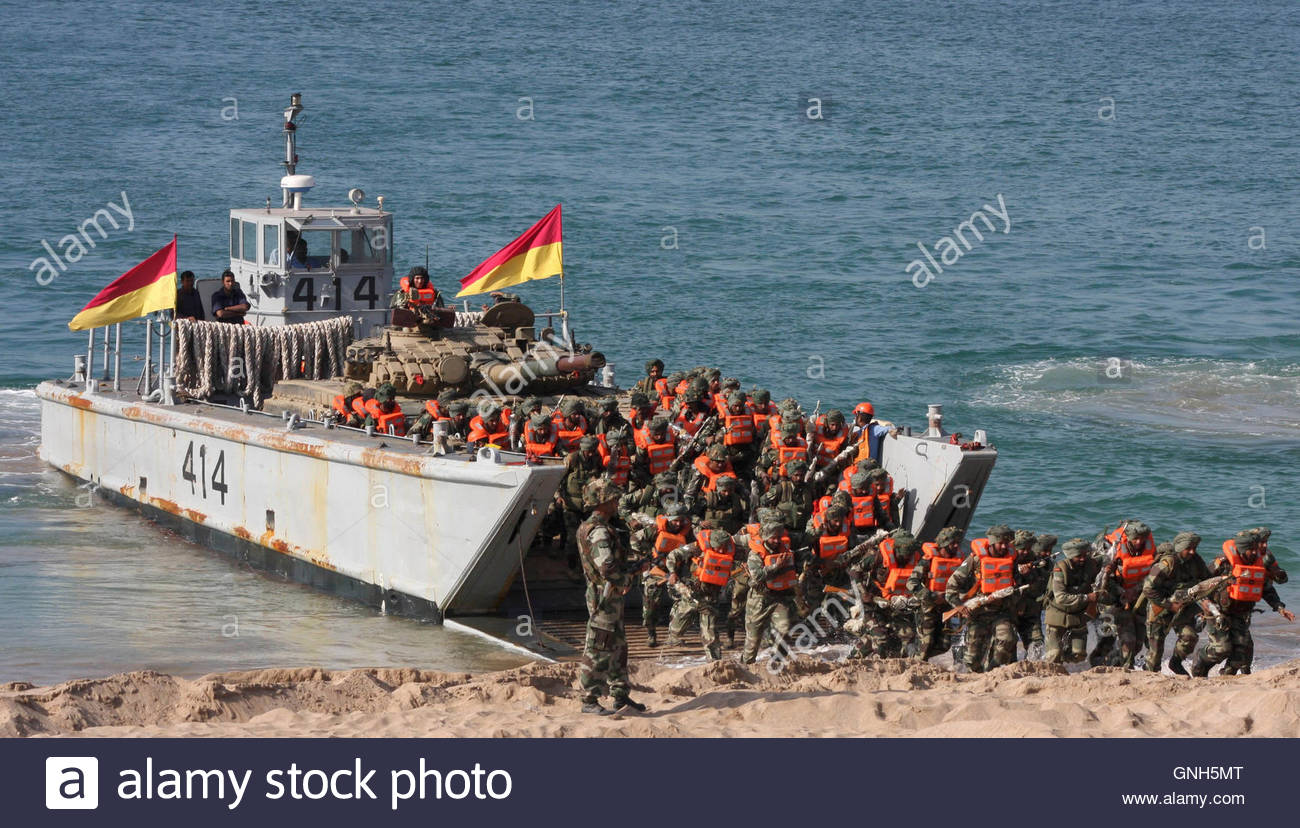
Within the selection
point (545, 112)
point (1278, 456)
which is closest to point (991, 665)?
point (1278, 456)

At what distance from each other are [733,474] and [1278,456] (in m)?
13.5

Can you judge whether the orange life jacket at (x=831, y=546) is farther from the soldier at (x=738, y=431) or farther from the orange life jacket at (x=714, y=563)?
the soldier at (x=738, y=431)

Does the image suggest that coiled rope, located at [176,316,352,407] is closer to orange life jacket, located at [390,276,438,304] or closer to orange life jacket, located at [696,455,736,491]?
orange life jacket, located at [390,276,438,304]

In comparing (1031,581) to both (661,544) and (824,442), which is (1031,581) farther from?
(824,442)

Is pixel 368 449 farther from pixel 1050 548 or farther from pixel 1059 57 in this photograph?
pixel 1059 57

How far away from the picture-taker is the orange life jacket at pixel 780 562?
1580 cm

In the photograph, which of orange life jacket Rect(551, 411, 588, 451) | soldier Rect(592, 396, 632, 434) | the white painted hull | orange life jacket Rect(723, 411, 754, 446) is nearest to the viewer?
the white painted hull

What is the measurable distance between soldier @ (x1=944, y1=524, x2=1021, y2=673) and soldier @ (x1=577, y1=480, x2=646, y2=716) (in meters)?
3.39

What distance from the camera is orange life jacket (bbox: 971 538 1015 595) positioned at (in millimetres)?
15609

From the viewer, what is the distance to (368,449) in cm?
1855

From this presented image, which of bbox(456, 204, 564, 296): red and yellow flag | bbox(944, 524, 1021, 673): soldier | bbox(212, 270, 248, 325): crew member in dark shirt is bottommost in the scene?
bbox(944, 524, 1021, 673): soldier

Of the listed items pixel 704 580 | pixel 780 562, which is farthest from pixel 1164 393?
pixel 780 562

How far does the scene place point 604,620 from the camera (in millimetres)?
13336

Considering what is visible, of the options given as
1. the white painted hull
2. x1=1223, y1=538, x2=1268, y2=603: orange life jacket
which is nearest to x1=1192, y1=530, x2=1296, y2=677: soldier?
x1=1223, y1=538, x2=1268, y2=603: orange life jacket
